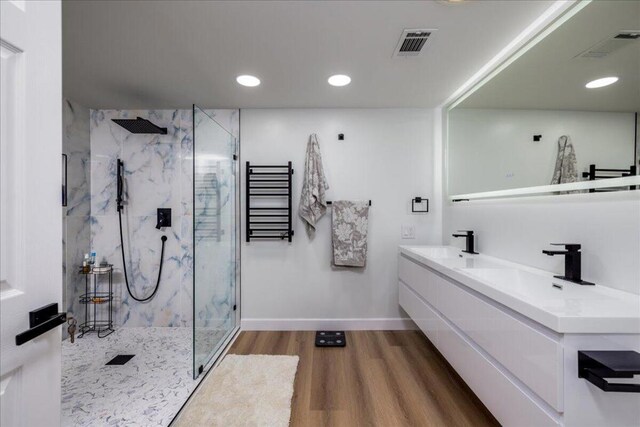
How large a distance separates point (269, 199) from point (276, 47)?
1.40 meters

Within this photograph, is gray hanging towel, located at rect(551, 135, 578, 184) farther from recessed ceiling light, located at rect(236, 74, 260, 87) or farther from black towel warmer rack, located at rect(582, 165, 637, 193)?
recessed ceiling light, located at rect(236, 74, 260, 87)

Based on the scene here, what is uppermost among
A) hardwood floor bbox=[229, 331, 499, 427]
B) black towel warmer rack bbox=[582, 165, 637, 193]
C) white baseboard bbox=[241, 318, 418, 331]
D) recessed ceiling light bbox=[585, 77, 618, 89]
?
recessed ceiling light bbox=[585, 77, 618, 89]

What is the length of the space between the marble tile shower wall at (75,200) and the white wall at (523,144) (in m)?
3.70

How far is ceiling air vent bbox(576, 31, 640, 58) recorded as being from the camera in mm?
1128

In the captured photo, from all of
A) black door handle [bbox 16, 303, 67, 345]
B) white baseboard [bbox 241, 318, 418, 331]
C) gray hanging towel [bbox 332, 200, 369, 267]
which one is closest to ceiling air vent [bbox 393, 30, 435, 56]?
gray hanging towel [bbox 332, 200, 369, 267]

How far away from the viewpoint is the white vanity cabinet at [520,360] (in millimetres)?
875

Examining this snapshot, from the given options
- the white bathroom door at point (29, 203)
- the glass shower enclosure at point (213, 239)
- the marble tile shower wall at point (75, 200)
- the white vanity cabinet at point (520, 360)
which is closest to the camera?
the white bathroom door at point (29, 203)

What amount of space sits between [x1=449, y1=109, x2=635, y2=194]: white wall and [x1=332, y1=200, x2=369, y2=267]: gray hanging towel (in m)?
0.92

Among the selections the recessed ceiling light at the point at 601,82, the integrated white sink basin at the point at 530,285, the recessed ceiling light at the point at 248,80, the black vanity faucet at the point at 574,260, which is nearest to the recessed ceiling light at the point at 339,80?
the recessed ceiling light at the point at 248,80

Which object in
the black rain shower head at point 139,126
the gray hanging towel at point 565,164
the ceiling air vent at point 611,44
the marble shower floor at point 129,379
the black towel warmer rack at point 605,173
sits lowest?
the marble shower floor at point 129,379

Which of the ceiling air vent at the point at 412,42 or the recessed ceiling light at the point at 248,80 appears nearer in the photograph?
the ceiling air vent at the point at 412,42

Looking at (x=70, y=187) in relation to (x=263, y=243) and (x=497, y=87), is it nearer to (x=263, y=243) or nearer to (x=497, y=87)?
(x=263, y=243)

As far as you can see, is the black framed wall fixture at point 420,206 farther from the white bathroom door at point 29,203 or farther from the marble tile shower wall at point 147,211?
the white bathroom door at point 29,203

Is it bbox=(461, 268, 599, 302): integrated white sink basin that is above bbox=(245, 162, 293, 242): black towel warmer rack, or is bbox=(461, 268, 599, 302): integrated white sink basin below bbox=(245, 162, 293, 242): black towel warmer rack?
below
